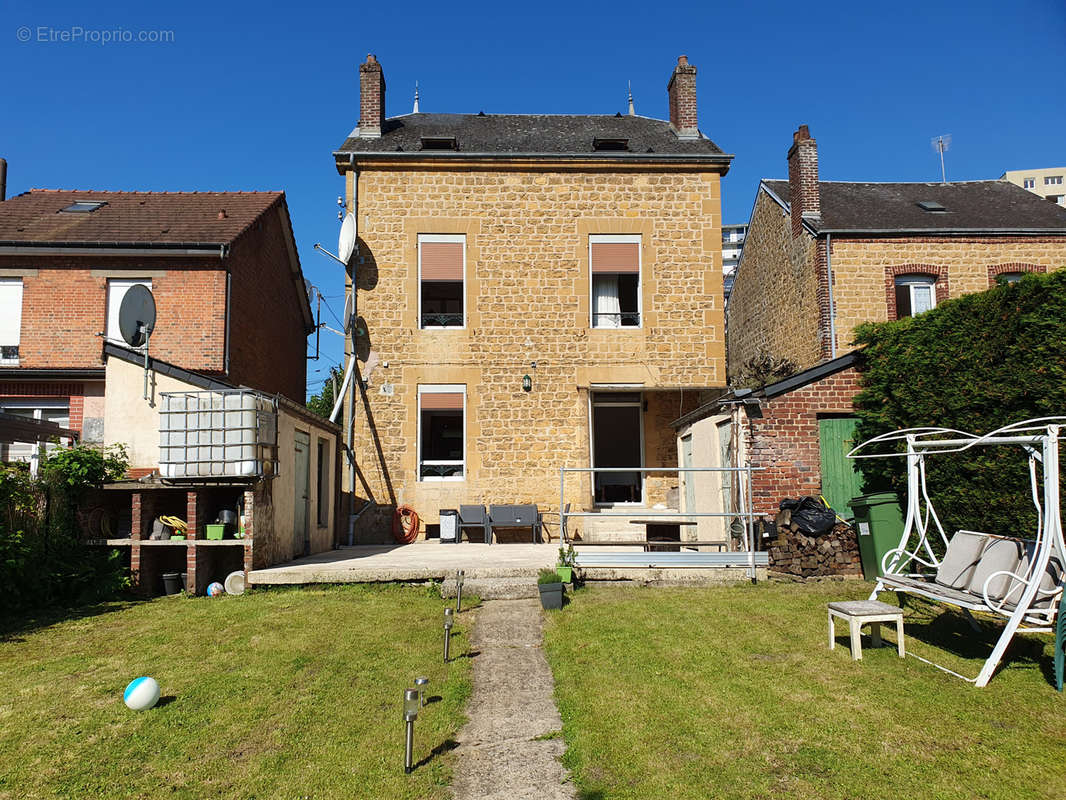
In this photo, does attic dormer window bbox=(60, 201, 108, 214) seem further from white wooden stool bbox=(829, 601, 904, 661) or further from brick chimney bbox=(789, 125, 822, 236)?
white wooden stool bbox=(829, 601, 904, 661)

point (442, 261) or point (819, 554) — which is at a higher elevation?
point (442, 261)

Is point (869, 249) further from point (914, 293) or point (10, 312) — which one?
point (10, 312)

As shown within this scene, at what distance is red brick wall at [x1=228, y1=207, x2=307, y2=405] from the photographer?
14469mm

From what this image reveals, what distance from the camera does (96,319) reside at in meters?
13.7

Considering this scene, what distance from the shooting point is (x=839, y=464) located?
32.9 feet

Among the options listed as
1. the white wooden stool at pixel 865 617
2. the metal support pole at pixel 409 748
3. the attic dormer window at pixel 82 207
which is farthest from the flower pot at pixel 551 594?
the attic dormer window at pixel 82 207

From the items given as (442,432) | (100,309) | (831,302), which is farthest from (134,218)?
(831,302)

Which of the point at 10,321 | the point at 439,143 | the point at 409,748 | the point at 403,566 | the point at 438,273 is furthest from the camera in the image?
the point at 439,143

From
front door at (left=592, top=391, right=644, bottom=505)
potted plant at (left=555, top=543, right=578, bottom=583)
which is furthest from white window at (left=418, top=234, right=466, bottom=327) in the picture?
potted plant at (left=555, top=543, right=578, bottom=583)

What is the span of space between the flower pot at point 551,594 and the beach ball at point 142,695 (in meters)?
3.76

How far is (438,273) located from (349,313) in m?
1.92

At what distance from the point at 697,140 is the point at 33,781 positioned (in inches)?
599

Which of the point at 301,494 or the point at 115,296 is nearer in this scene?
the point at 301,494

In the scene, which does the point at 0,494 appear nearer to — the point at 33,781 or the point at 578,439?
the point at 33,781
